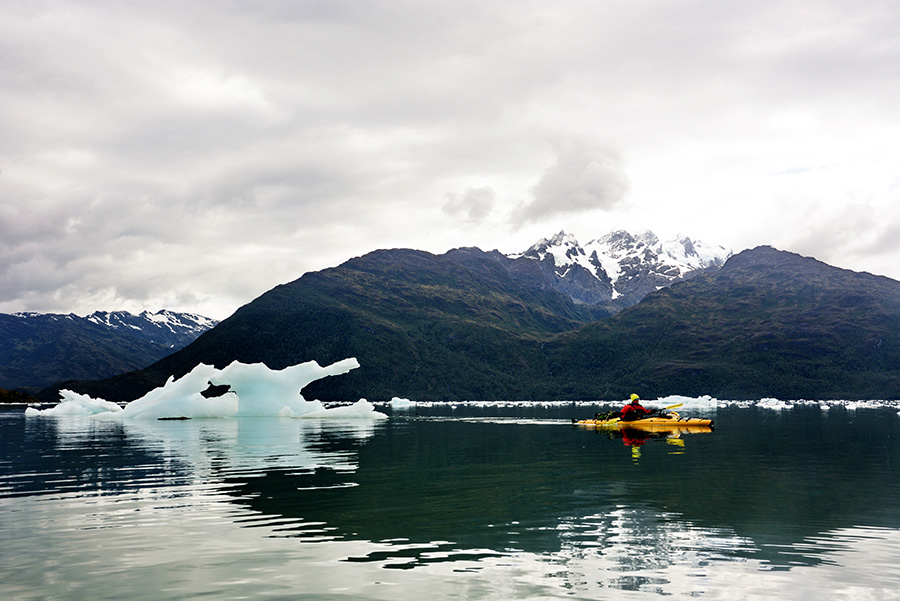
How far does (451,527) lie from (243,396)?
100717mm

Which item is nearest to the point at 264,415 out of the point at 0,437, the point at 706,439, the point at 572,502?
the point at 0,437

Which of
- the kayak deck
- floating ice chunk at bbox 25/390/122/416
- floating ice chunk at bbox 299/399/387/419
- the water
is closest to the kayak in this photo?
the kayak deck

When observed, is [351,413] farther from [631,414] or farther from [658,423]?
[658,423]

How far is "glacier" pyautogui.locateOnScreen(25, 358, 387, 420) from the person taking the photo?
10387cm

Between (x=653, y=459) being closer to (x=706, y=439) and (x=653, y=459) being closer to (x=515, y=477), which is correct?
(x=515, y=477)

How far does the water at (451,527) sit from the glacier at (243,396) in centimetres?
5980

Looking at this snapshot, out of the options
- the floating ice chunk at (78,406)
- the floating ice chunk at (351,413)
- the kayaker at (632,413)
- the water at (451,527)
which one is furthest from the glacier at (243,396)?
the water at (451,527)

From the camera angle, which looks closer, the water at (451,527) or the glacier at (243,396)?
the water at (451,527)

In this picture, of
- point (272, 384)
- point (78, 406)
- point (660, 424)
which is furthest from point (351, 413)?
point (78, 406)

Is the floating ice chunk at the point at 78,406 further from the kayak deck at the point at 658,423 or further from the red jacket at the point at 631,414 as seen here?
the red jacket at the point at 631,414

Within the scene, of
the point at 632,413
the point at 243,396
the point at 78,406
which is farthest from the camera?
the point at 78,406

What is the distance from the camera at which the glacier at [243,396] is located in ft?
341

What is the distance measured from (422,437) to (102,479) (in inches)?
1435

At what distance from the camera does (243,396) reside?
11469 centimetres
